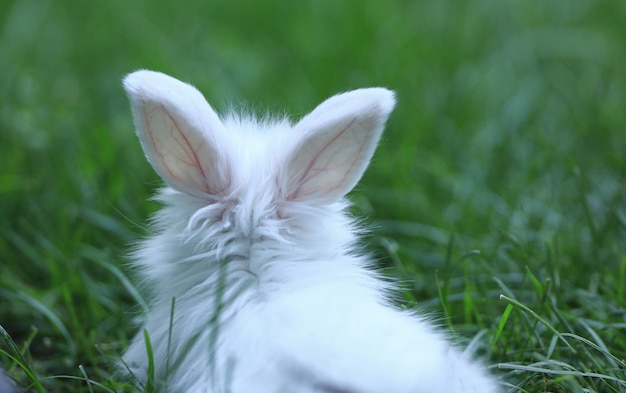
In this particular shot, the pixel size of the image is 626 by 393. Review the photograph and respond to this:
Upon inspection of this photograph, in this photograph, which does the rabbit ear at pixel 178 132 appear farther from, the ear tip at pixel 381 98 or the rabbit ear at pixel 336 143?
the ear tip at pixel 381 98

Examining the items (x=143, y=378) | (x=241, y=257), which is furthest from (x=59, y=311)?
(x=241, y=257)

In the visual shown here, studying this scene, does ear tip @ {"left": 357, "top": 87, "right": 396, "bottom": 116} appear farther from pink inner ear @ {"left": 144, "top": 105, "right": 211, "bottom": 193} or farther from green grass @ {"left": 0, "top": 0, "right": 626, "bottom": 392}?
green grass @ {"left": 0, "top": 0, "right": 626, "bottom": 392}

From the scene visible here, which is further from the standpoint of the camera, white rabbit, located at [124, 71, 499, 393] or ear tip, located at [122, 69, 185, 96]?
ear tip, located at [122, 69, 185, 96]

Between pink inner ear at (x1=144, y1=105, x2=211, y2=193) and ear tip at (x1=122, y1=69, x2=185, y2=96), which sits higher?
ear tip at (x1=122, y1=69, x2=185, y2=96)

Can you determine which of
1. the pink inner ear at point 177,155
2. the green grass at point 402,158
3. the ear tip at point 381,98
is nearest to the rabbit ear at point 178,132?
the pink inner ear at point 177,155

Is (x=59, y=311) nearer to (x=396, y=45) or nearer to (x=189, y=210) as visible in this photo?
(x=189, y=210)

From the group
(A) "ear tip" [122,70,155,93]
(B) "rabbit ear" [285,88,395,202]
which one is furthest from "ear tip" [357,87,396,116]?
(A) "ear tip" [122,70,155,93]

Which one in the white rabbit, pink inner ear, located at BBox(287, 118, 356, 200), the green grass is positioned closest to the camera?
the white rabbit
